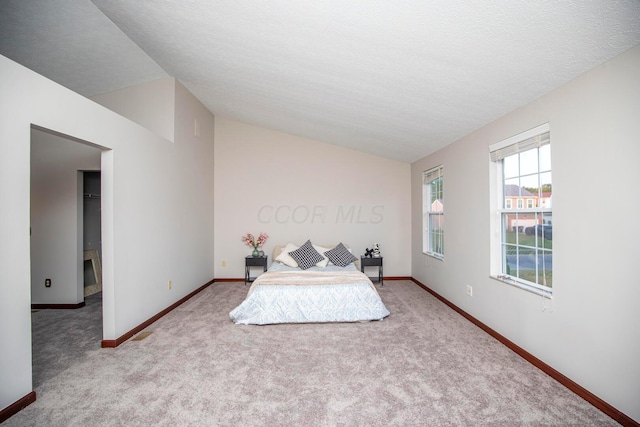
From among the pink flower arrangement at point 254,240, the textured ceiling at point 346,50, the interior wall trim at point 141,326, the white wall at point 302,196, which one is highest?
the textured ceiling at point 346,50

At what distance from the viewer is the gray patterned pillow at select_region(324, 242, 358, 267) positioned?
16.9 feet

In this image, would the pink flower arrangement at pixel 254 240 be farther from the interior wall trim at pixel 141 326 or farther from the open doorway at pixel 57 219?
the open doorway at pixel 57 219

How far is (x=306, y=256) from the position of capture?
5098mm

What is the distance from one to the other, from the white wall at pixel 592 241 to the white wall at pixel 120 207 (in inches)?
151

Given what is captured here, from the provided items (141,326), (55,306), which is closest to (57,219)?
(55,306)

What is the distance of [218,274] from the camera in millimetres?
5891

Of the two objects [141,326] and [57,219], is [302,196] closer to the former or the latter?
[141,326]

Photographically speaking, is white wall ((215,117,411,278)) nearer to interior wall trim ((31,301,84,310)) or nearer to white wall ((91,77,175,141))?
white wall ((91,77,175,141))

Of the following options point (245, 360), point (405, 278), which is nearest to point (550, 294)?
point (245, 360)

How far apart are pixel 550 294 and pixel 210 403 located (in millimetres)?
2758

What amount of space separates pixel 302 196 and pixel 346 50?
3.72m

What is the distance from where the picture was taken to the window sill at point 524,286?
2.47 m

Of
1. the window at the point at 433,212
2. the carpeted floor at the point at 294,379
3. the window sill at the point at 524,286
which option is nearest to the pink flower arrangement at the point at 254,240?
the carpeted floor at the point at 294,379

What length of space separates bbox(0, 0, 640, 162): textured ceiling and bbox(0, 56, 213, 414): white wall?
888 mm
